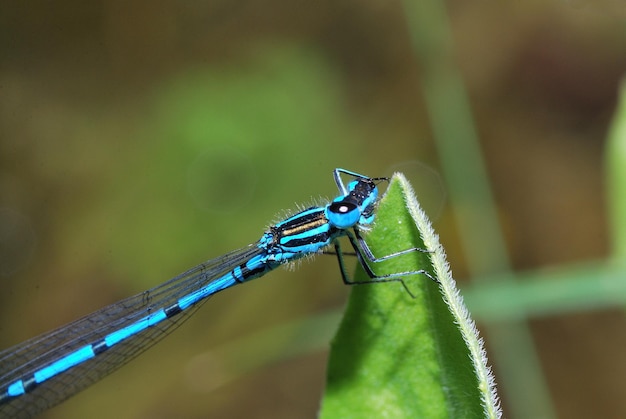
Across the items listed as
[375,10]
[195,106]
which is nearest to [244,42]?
[195,106]

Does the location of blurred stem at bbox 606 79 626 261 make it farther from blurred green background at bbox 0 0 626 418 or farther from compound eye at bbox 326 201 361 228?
blurred green background at bbox 0 0 626 418

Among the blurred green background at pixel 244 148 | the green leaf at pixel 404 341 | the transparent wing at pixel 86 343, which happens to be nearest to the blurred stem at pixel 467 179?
the blurred green background at pixel 244 148

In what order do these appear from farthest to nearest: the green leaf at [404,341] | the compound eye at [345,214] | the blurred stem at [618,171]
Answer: the compound eye at [345,214], the blurred stem at [618,171], the green leaf at [404,341]

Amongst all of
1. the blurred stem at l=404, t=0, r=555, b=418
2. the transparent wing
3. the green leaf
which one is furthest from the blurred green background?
the green leaf

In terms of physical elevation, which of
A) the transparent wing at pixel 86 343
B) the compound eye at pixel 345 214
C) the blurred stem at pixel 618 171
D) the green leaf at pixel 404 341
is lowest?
the green leaf at pixel 404 341

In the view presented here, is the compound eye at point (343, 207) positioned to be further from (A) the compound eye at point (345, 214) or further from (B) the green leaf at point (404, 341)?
(B) the green leaf at point (404, 341)

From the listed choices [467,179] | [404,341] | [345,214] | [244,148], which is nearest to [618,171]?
[345,214]

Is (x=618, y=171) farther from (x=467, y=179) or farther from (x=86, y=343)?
(x=86, y=343)
